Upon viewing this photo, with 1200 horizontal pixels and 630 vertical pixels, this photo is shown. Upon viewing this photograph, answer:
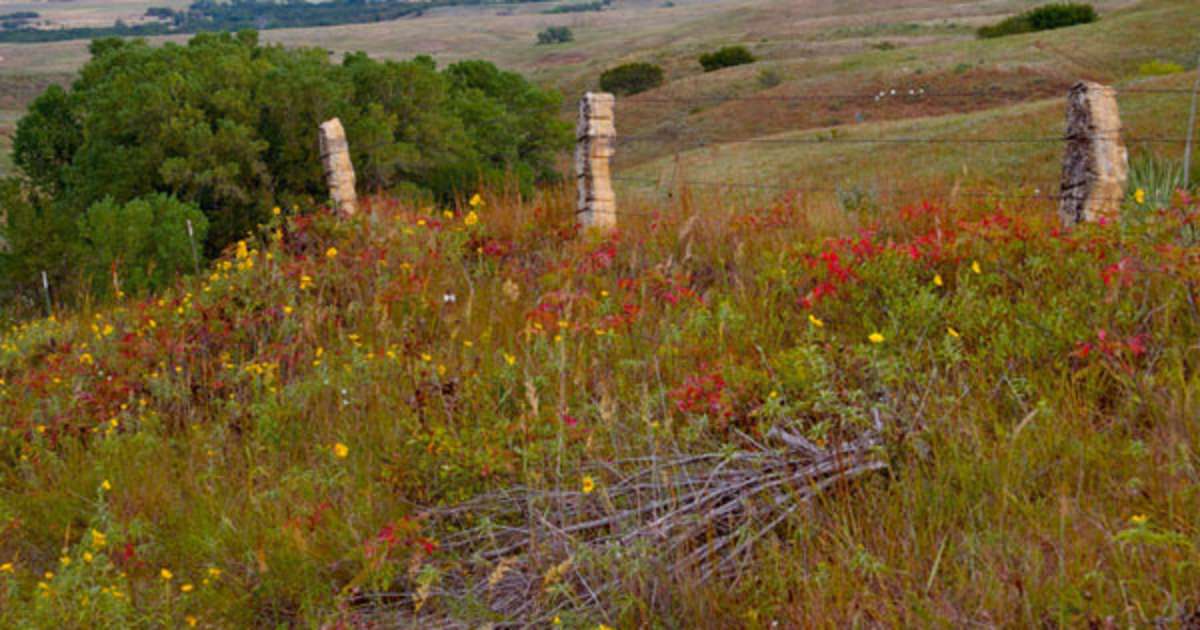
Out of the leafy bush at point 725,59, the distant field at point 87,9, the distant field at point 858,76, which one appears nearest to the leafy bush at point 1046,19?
the distant field at point 858,76

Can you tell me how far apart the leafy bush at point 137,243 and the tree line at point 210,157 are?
0.02 metres

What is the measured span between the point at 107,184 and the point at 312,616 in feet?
40.1

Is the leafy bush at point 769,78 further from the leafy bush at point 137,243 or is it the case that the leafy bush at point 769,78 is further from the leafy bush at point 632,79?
the leafy bush at point 137,243

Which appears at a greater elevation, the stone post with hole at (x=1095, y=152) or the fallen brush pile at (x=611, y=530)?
the stone post with hole at (x=1095, y=152)

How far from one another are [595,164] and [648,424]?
4751 mm

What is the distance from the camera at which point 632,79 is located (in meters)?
55.1

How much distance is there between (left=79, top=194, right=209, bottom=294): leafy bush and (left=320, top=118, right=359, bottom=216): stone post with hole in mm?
2942

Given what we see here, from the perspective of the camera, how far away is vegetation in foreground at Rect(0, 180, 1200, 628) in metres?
2.83

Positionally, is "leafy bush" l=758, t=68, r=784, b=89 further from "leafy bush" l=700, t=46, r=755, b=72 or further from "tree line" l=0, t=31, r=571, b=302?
"tree line" l=0, t=31, r=571, b=302

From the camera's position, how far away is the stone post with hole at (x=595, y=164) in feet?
25.8

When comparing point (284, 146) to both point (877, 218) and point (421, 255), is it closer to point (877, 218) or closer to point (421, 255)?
point (421, 255)

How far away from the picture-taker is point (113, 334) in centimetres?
638

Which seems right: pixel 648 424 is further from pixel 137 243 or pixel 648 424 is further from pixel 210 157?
pixel 210 157

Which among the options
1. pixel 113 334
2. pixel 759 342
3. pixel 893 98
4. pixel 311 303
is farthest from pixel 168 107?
pixel 893 98
